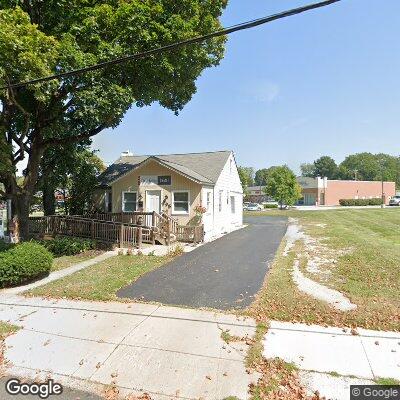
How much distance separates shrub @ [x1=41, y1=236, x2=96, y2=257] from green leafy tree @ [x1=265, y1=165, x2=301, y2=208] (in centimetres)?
4050

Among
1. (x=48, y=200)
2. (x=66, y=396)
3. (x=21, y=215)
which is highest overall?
(x=48, y=200)

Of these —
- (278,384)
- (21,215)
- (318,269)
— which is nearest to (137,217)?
(21,215)

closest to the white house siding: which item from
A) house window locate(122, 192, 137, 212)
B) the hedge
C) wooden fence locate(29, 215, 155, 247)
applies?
house window locate(122, 192, 137, 212)

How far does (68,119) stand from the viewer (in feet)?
49.1

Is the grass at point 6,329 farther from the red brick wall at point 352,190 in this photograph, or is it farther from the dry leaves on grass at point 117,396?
the red brick wall at point 352,190

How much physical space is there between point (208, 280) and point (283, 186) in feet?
142

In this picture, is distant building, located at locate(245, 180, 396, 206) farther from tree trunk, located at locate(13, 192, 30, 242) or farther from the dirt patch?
tree trunk, located at locate(13, 192, 30, 242)

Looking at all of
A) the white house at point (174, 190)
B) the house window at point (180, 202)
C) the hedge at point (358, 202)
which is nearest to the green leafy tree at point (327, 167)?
the hedge at point (358, 202)

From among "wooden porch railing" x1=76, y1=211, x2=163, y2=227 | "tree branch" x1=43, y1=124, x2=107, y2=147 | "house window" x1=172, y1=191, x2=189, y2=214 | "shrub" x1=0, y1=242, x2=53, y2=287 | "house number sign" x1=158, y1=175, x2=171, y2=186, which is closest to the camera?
"shrub" x1=0, y1=242, x2=53, y2=287

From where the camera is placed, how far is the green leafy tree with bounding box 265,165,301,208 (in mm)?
50531

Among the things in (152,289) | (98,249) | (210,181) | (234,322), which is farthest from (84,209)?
(234,322)

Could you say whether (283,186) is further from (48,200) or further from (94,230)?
(94,230)

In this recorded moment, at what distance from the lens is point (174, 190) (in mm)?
18203
